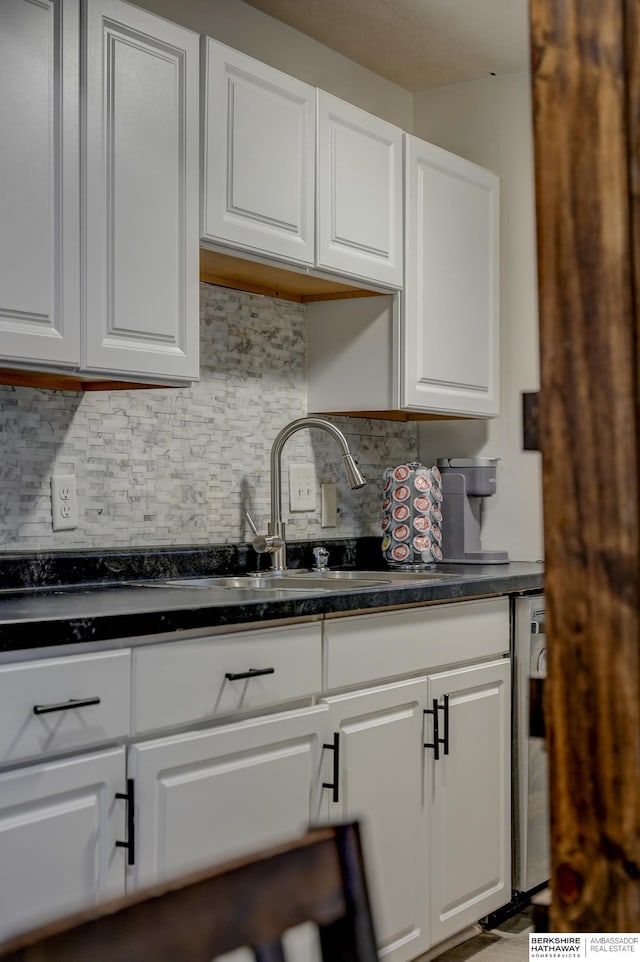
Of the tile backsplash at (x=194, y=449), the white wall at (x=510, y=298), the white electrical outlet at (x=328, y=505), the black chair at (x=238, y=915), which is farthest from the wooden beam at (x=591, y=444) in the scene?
the white wall at (x=510, y=298)

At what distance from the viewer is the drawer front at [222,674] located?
1793 millimetres

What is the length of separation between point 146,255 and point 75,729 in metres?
1.01

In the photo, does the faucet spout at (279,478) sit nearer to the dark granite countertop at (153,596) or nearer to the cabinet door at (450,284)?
the dark granite countertop at (153,596)

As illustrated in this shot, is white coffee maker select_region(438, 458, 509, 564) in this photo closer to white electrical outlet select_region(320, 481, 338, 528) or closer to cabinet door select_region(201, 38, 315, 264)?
white electrical outlet select_region(320, 481, 338, 528)

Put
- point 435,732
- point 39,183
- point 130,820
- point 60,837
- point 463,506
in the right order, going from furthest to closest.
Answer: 1. point 463,506
2. point 435,732
3. point 39,183
4. point 130,820
5. point 60,837

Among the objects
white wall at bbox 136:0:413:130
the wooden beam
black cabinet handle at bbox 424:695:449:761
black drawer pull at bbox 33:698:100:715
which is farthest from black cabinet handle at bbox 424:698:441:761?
the wooden beam

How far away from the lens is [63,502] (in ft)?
7.91

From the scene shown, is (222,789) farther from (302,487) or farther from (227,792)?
(302,487)

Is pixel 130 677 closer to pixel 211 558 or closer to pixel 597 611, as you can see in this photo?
pixel 211 558

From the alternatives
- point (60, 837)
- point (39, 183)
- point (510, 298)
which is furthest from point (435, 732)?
point (510, 298)

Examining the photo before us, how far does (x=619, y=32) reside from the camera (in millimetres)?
593

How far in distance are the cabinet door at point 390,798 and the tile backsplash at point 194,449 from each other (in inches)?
27.2

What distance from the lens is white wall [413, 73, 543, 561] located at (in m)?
3.51

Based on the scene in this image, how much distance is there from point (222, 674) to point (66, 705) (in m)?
0.36
